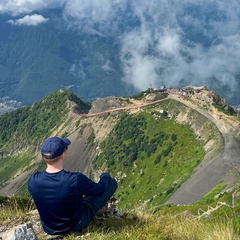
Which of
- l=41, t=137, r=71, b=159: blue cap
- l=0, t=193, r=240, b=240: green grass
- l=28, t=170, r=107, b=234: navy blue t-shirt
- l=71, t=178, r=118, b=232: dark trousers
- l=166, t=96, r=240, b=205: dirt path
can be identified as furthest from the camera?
l=166, t=96, r=240, b=205: dirt path

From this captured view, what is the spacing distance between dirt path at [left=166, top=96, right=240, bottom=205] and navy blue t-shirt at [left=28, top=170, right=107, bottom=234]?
7085cm

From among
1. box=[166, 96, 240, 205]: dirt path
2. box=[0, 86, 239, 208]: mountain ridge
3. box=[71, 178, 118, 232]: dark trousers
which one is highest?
box=[71, 178, 118, 232]: dark trousers

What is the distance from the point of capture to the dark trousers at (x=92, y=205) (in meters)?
11.2

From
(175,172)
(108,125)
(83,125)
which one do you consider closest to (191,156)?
(175,172)

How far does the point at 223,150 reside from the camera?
94750 mm

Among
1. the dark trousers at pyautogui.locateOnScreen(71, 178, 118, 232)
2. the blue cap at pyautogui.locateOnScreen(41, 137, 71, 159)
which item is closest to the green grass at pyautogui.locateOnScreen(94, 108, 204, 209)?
the dark trousers at pyautogui.locateOnScreen(71, 178, 118, 232)

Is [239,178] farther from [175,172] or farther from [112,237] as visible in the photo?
[112,237]

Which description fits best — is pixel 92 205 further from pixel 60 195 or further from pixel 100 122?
Result: pixel 100 122

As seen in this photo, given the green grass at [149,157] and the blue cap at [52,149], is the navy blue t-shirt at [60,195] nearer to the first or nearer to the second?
the blue cap at [52,149]

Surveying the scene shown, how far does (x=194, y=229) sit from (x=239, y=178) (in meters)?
71.4

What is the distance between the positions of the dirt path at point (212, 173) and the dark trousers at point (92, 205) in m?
69.7

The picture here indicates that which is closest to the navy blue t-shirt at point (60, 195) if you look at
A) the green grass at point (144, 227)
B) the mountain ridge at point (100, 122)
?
the green grass at point (144, 227)

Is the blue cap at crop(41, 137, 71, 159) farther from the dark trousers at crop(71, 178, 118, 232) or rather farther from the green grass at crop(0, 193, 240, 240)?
the green grass at crop(0, 193, 240, 240)

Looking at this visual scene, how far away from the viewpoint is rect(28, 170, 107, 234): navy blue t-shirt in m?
10.6
